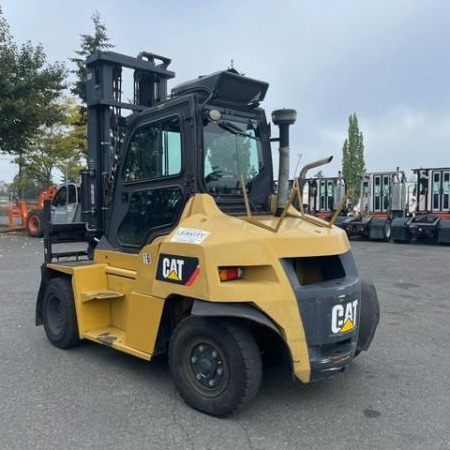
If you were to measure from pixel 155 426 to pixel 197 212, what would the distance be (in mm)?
1719

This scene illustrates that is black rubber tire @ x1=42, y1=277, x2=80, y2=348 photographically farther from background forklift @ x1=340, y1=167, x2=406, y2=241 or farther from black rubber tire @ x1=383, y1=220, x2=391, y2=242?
black rubber tire @ x1=383, y1=220, x2=391, y2=242

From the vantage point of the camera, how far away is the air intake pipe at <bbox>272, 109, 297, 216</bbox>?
455 centimetres

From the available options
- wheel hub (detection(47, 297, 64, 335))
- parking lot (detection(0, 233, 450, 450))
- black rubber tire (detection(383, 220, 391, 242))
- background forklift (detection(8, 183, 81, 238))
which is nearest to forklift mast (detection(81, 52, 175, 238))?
wheel hub (detection(47, 297, 64, 335))

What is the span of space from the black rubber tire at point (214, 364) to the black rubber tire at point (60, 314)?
1.67 m

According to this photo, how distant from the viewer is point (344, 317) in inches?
155

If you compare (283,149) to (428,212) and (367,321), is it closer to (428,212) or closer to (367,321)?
(367,321)

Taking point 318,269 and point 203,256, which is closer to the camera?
point 203,256

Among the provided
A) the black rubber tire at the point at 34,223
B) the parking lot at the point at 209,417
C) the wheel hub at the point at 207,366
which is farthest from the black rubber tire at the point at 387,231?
the wheel hub at the point at 207,366

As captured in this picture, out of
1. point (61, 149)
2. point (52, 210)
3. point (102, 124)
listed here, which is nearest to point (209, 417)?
point (102, 124)

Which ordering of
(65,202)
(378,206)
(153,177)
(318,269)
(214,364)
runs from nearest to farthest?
1. (214,364)
2. (318,269)
3. (153,177)
4. (65,202)
5. (378,206)

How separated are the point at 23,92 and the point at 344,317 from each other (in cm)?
2001

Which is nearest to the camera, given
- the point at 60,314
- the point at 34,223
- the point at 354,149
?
the point at 60,314

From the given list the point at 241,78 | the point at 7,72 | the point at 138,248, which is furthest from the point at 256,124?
the point at 7,72

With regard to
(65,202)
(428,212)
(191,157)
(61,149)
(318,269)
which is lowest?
(318,269)
